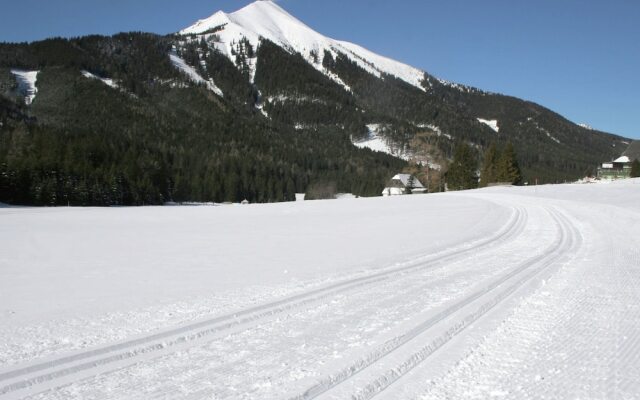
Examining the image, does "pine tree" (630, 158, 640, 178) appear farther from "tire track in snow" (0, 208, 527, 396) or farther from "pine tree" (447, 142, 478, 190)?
"tire track in snow" (0, 208, 527, 396)

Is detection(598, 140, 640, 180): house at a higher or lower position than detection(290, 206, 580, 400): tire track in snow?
higher

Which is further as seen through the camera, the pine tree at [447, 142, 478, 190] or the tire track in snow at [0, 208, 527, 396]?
the pine tree at [447, 142, 478, 190]

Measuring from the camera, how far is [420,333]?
16.5ft

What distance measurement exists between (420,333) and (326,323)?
1.07m

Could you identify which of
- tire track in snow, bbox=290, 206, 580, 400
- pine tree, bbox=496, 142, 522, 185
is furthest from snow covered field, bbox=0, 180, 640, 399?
pine tree, bbox=496, 142, 522, 185

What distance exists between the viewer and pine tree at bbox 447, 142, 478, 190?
240 feet

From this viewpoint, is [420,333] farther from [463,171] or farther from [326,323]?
[463,171]

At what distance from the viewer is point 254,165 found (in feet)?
463

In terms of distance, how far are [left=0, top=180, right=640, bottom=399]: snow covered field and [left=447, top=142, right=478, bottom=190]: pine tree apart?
63.6 m

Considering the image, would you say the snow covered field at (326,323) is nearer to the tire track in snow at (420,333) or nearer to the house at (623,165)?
the tire track in snow at (420,333)

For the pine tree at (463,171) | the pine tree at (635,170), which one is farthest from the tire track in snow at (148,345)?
the pine tree at (635,170)

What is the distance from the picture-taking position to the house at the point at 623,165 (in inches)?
3612

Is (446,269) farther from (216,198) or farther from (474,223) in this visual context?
(216,198)

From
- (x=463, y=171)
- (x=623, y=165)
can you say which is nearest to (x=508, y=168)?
(x=463, y=171)
